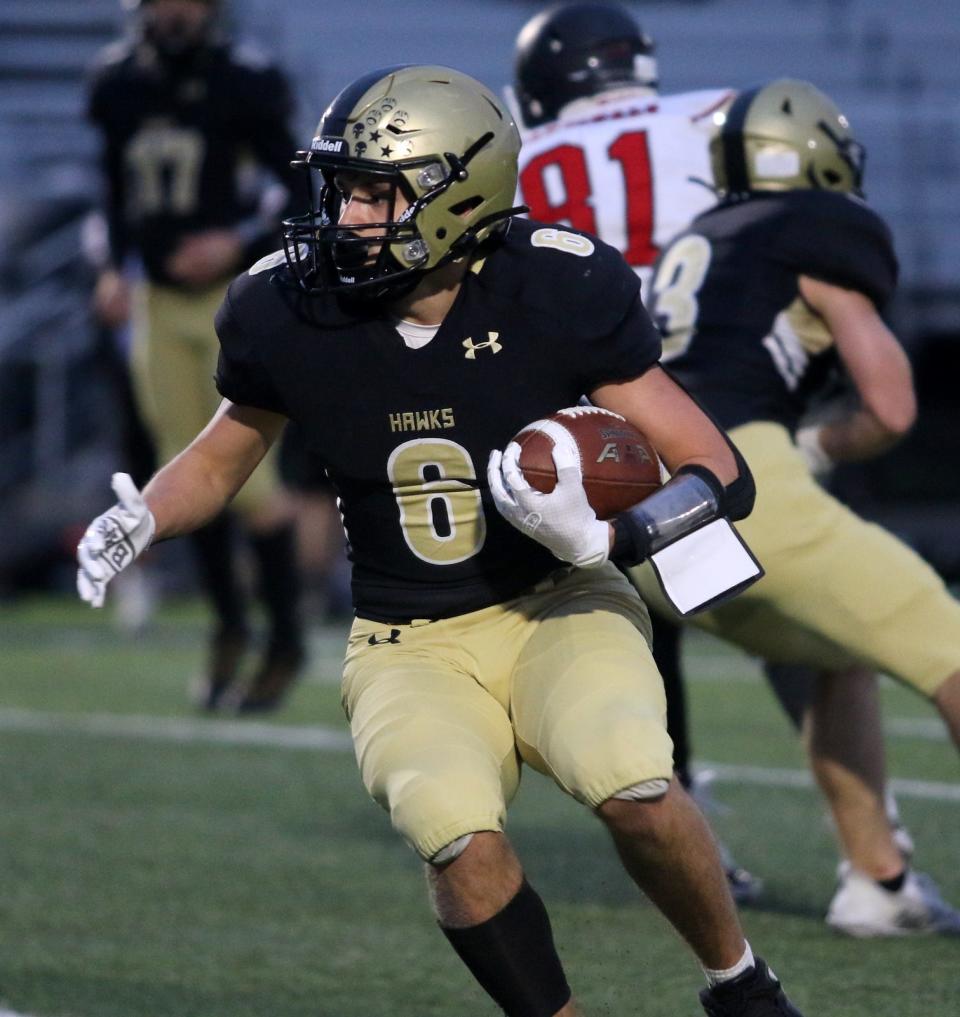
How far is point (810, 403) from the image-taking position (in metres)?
4.10

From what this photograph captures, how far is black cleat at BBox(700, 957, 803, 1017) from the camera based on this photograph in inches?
111

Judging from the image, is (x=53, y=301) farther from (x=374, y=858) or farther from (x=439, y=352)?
(x=439, y=352)

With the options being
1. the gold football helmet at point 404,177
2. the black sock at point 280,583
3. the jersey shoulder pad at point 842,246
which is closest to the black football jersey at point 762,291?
the jersey shoulder pad at point 842,246

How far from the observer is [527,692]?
2969mm

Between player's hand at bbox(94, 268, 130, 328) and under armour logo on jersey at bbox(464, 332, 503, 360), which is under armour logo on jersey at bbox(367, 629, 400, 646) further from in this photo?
player's hand at bbox(94, 268, 130, 328)

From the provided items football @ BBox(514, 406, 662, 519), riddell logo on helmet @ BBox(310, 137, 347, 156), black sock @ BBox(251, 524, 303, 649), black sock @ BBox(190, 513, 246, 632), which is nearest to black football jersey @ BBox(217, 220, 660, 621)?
football @ BBox(514, 406, 662, 519)

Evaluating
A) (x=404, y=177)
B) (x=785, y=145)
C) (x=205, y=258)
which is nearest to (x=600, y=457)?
(x=404, y=177)

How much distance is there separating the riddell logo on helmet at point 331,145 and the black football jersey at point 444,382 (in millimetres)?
215

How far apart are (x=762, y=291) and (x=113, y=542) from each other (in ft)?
4.69

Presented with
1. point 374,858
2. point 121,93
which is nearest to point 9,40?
point 121,93

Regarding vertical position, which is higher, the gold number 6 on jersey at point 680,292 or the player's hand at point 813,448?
the gold number 6 on jersey at point 680,292

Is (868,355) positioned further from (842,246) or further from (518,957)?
(518,957)

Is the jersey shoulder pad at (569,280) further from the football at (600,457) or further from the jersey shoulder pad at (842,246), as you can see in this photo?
the jersey shoulder pad at (842,246)

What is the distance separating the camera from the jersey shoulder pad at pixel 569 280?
2990 millimetres
